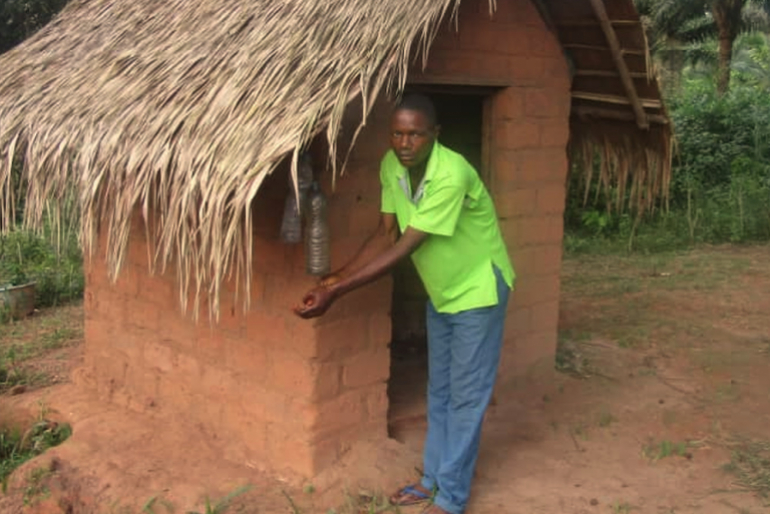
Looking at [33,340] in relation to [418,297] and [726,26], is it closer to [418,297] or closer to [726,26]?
[418,297]

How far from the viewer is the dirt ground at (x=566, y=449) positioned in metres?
4.08

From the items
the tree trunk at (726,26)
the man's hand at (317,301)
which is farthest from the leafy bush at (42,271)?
the tree trunk at (726,26)

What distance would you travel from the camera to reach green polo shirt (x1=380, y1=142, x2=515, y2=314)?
3480 millimetres

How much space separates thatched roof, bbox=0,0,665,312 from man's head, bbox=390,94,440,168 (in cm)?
15

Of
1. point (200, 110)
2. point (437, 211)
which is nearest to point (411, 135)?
point (437, 211)

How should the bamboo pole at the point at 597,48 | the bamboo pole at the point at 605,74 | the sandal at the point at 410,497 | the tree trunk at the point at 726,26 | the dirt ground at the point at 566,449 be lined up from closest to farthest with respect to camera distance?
1. the sandal at the point at 410,497
2. the dirt ground at the point at 566,449
3. the bamboo pole at the point at 597,48
4. the bamboo pole at the point at 605,74
5. the tree trunk at the point at 726,26

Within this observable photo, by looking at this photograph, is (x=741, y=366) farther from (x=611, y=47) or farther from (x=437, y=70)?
(x=437, y=70)

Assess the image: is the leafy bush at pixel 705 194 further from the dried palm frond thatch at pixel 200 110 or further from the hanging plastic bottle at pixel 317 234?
the hanging plastic bottle at pixel 317 234

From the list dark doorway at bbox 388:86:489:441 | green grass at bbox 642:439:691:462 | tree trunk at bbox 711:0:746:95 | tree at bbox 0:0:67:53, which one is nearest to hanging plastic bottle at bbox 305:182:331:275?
dark doorway at bbox 388:86:489:441

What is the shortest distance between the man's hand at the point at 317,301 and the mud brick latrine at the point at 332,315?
1.68 feet

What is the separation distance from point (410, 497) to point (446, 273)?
1076 millimetres

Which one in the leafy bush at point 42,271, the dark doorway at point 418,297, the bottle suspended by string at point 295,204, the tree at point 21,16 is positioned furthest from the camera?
the tree at point 21,16

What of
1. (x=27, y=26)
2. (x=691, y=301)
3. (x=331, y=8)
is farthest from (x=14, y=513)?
(x=27, y=26)

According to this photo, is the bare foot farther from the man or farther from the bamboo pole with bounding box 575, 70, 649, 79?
the bamboo pole with bounding box 575, 70, 649, 79
